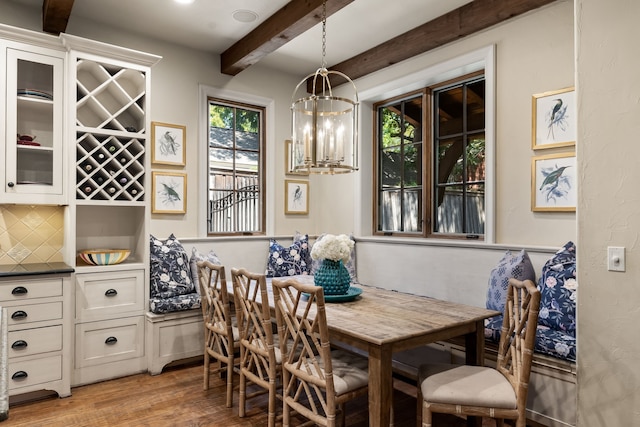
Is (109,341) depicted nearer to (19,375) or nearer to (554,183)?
(19,375)

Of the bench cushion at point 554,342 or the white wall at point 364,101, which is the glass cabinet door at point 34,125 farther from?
the bench cushion at point 554,342

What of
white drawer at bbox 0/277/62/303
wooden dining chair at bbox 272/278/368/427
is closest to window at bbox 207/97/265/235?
white drawer at bbox 0/277/62/303

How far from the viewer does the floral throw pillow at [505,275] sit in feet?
9.45

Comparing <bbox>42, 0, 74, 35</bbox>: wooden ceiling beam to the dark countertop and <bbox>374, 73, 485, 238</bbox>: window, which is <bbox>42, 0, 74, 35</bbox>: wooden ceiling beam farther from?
<bbox>374, 73, 485, 238</bbox>: window

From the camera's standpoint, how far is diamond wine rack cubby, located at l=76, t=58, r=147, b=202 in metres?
3.25

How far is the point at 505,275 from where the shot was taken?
293 centimetres

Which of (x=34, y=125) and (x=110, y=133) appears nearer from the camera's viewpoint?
(x=34, y=125)

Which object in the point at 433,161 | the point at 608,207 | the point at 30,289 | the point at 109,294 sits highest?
the point at 433,161

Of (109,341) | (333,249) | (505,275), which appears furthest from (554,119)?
(109,341)

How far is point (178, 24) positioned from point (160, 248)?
191 centimetres

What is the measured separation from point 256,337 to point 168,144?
2.19 metres

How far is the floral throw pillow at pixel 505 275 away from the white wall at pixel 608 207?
2.83ft

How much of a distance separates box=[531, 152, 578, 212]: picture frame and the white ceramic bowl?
3134 millimetres

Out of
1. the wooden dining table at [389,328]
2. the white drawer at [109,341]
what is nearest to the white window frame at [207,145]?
the white drawer at [109,341]
